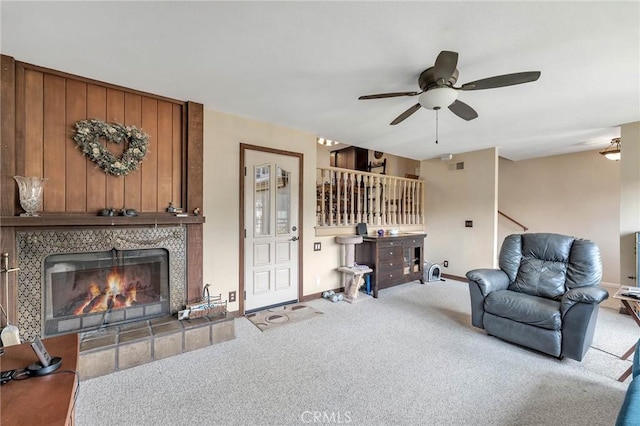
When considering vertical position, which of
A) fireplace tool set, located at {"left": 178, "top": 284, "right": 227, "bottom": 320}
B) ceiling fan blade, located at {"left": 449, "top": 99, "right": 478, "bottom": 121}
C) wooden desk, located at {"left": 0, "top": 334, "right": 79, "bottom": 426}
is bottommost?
fireplace tool set, located at {"left": 178, "top": 284, "right": 227, "bottom": 320}

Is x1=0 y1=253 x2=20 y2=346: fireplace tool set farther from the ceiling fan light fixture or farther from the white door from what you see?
the ceiling fan light fixture

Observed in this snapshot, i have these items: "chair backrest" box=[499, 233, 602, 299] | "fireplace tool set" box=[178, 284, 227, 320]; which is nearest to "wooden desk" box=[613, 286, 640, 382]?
"chair backrest" box=[499, 233, 602, 299]

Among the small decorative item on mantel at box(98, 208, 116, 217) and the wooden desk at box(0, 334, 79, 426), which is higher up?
the small decorative item on mantel at box(98, 208, 116, 217)

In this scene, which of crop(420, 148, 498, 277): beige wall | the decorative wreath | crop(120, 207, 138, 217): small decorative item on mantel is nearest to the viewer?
the decorative wreath

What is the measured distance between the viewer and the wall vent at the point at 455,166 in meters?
5.53

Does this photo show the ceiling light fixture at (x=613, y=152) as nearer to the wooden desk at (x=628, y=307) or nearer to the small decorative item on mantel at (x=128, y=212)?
the wooden desk at (x=628, y=307)

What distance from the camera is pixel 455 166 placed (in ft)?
18.5

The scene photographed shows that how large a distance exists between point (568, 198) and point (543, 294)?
13.0 ft

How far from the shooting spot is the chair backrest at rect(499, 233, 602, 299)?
9.03ft

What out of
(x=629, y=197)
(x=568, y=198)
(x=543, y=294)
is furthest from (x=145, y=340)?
(x=568, y=198)

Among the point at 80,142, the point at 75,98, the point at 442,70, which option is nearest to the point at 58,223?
the point at 80,142

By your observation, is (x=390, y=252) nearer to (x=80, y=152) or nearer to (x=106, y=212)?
(x=106, y=212)

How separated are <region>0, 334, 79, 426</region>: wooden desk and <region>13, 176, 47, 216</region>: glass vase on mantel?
144 cm

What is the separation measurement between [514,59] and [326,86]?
5.16ft
